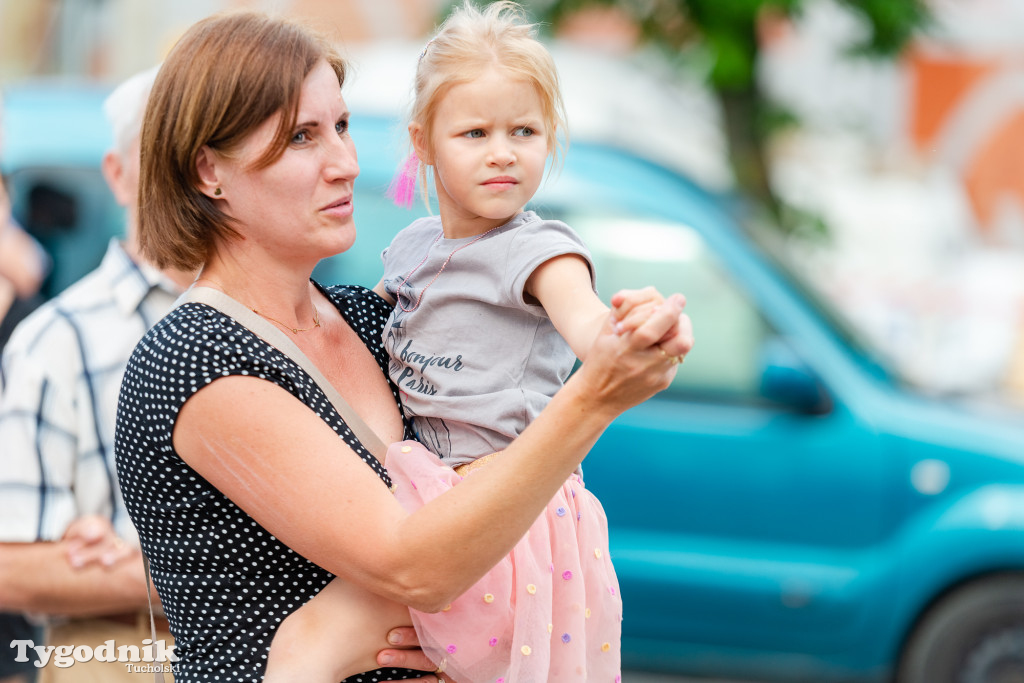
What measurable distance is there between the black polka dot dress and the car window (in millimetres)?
2995

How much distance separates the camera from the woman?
1483 millimetres

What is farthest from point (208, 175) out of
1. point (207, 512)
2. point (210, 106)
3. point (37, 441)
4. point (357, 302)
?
point (37, 441)

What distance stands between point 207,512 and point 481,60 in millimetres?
774


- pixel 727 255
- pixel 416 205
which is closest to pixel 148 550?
pixel 416 205

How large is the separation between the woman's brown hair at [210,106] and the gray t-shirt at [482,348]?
1.07 feet

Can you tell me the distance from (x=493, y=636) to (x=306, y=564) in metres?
0.28

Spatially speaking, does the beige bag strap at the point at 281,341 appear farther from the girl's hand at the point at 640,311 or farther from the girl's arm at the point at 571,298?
the girl's hand at the point at 640,311

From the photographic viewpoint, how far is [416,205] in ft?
14.2

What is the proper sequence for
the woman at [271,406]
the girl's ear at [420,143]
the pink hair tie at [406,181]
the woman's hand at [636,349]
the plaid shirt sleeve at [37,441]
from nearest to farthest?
the woman's hand at [636,349] < the woman at [271,406] < the girl's ear at [420,143] < the pink hair tie at [406,181] < the plaid shirt sleeve at [37,441]

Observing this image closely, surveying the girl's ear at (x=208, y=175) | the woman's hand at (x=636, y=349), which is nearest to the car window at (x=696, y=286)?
the girl's ear at (x=208, y=175)

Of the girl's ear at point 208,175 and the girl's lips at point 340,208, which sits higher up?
the girl's ear at point 208,175

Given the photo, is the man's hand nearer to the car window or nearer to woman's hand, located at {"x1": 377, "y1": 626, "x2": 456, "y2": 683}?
woman's hand, located at {"x1": 377, "y1": 626, "x2": 456, "y2": 683}

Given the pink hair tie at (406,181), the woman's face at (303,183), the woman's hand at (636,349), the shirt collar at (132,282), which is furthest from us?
the shirt collar at (132,282)

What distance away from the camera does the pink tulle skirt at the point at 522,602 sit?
5.50ft
